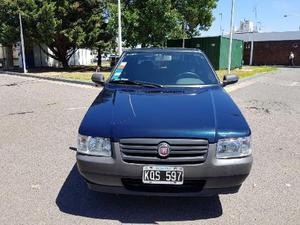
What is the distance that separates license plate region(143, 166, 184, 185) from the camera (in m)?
3.09

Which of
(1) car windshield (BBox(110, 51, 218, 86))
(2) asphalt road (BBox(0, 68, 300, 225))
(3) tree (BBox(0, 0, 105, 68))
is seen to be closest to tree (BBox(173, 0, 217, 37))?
(3) tree (BBox(0, 0, 105, 68))

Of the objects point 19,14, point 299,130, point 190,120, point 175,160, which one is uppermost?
point 19,14

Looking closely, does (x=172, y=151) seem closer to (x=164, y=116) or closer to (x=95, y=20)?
(x=164, y=116)

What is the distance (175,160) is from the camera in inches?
121

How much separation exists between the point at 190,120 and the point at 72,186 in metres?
1.79

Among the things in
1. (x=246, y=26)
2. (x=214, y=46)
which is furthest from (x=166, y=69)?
(x=246, y=26)

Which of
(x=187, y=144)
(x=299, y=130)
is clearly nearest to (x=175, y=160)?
(x=187, y=144)

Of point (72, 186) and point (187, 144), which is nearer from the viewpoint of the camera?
point (187, 144)

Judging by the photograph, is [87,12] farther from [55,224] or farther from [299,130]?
[55,224]

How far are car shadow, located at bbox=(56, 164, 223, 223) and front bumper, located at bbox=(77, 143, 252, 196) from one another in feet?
1.12

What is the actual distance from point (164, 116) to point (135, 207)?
103 centimetres

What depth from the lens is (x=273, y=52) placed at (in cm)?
4334

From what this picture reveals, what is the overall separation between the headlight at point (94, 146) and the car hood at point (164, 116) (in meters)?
0.05

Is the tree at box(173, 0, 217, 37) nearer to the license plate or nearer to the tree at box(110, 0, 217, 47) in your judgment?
the tree at box(110, 0, 217, 47)
